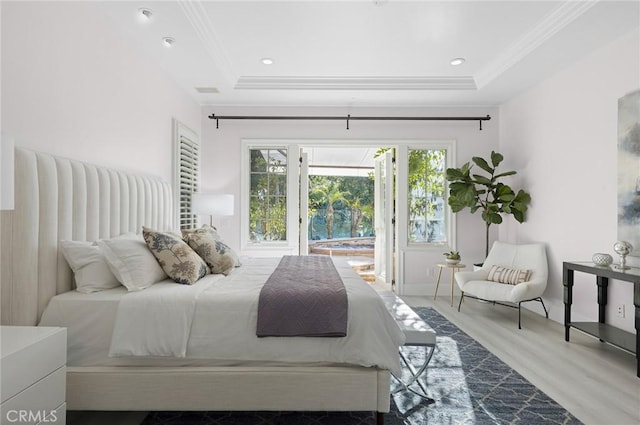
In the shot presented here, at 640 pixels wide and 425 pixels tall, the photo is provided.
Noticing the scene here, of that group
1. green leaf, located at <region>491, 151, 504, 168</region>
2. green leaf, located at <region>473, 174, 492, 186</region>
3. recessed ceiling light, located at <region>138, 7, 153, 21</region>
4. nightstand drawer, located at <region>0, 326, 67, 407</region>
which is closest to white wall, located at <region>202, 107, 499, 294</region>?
green leaf, located at <region>491, 151, 504, 168</region>

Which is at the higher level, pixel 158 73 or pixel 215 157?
pixel 158 73

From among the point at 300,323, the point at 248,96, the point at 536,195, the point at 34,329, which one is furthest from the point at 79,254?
the point at 536,195

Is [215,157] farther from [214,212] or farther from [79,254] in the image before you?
[79,254]

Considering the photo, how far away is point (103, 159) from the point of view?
2824 millimetres

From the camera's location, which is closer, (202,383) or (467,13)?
(202,383)

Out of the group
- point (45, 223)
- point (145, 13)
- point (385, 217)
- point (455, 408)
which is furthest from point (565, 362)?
point (145, 13)

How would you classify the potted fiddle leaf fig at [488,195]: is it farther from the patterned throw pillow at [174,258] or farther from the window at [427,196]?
the patterned throw pillow at [174,258]

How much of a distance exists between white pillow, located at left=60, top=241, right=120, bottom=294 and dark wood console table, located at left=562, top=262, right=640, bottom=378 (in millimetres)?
3549

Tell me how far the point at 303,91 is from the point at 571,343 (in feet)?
12.8

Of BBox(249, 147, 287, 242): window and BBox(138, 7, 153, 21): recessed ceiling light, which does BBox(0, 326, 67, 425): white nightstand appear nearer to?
BBox(138, 7, 153, 21): recessed ceiling light

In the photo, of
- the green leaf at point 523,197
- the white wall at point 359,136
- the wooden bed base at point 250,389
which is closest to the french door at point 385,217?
the white wall at point 359,136

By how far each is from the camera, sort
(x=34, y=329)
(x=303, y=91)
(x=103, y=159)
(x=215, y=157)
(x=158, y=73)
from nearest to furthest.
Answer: (x=34, y=329) < (x=103, y=159) < (x=158, y=73) < (x=303, y=91) < (x=215, y=157)

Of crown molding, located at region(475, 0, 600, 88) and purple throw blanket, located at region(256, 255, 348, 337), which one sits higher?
crown molding, located at region(475, 0, 600, 88)

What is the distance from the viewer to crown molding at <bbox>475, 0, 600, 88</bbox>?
2861mm
